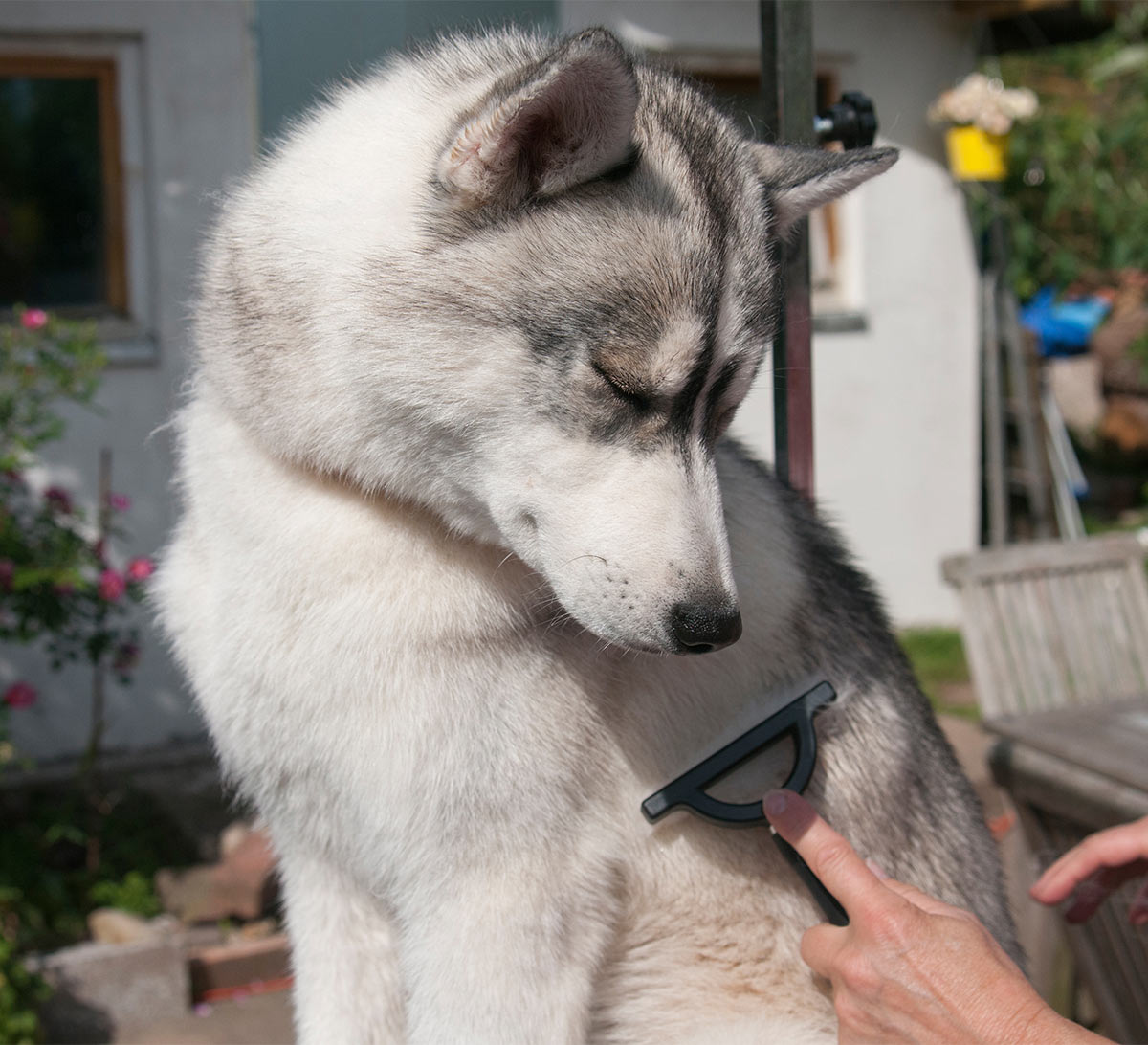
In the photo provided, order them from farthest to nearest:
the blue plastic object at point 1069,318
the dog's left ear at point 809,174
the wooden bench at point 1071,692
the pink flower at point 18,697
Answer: the blue plastic object at point 1069,318
the pink flower at point 18,697
the wooden bench at point 1071,692
the dog's left ear at point 809,174

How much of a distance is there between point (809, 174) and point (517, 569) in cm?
68

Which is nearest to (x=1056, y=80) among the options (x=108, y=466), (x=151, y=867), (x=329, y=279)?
(x=108, y=466)

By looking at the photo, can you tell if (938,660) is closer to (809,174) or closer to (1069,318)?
(1069,318)

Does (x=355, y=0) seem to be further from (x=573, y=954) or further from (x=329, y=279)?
(x=573, y=954)

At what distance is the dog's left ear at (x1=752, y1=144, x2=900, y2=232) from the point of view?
1597 millimetres

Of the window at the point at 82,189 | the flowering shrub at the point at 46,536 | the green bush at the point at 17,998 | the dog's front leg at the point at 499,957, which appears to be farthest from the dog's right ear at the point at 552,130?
the window at the point at 82,189

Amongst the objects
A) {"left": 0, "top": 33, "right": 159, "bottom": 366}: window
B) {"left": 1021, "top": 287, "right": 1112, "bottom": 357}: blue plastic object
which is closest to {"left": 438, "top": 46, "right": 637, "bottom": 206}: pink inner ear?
{"left": 0, "top": 33, "right": 159, "bottom": 366}: window

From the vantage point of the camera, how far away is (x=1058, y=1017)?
1367mm

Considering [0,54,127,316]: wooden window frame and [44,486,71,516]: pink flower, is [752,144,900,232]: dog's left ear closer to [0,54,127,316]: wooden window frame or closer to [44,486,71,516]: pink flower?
[44,486,71,516]: pink flower

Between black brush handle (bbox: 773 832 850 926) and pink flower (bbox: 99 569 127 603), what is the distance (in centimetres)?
257

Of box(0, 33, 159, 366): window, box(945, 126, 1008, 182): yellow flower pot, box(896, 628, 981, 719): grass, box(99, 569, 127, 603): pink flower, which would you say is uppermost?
box(945, 126, 1008, 182): yellow flower pot

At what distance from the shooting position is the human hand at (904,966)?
1.37 meters

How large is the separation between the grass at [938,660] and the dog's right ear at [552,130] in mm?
4692

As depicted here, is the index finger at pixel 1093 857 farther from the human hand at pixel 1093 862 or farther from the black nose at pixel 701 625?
the black nose at pixel 701 625
